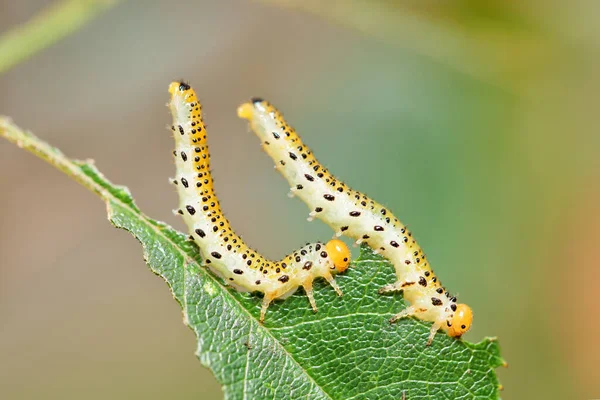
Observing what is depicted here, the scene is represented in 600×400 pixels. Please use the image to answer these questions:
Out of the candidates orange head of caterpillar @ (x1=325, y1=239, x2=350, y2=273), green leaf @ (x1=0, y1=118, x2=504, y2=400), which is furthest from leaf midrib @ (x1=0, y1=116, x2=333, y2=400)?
orange head of caterpillar @ (x1=325, y1=239, x2=350, y2=273)

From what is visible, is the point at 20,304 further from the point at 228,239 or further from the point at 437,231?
the point at 228,239

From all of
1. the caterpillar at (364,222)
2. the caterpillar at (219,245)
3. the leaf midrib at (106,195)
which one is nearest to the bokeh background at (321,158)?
the caterpillar at (364,222)

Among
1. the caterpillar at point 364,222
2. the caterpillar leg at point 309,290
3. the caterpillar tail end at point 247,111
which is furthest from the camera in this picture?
the caterpillar tail end at point 247,111

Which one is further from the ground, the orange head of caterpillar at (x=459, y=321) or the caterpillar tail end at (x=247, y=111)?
the caterpillar tail end at (x=247, y=111)

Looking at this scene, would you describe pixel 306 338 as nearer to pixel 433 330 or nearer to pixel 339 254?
pixel 339 254

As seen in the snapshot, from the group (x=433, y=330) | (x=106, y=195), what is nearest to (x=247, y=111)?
(x=106, y=195)

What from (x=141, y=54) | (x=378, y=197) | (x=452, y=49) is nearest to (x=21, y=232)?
(x=141, y=54)

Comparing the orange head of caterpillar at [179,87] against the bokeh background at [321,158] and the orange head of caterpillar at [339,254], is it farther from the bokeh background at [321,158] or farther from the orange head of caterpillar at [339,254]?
the bokeh background at [321,158]
